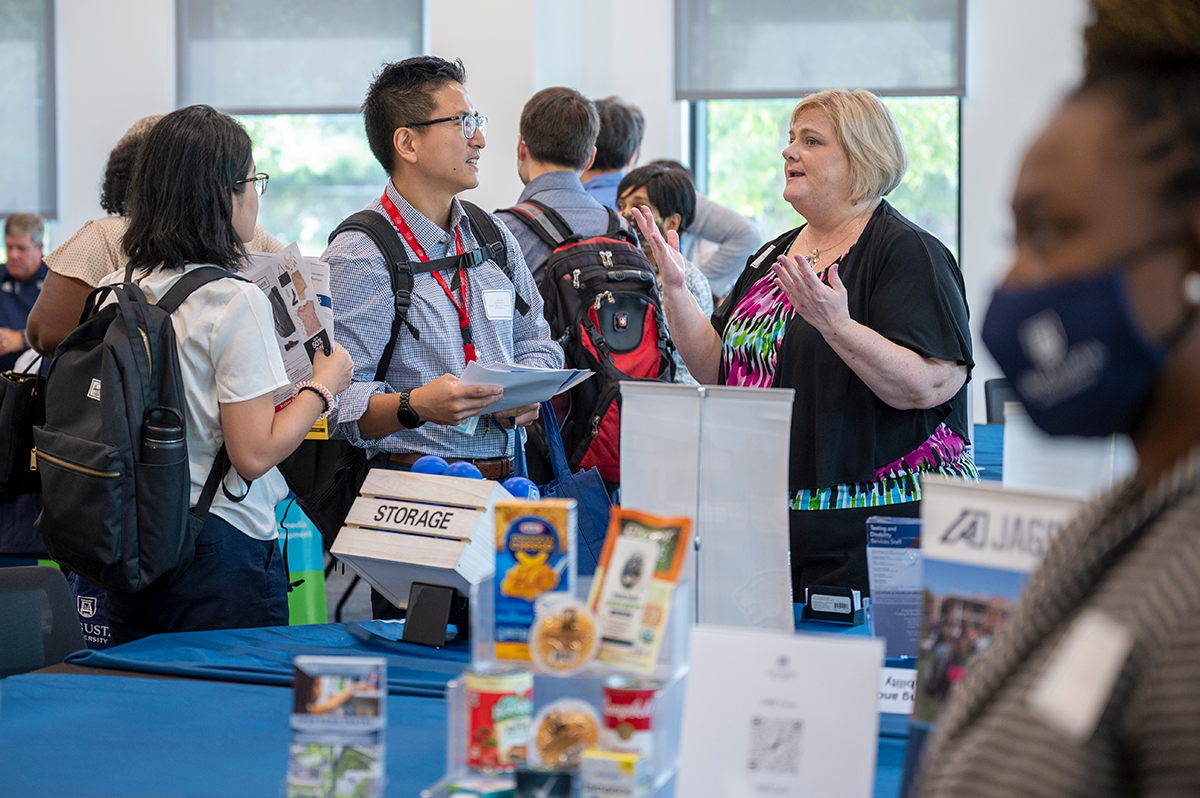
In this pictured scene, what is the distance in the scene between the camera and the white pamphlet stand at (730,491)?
4.47ft

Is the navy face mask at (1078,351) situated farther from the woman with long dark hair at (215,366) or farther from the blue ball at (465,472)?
the woman with long dark hair at (215,366)

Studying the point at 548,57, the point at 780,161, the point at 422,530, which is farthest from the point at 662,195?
the point at 780,161

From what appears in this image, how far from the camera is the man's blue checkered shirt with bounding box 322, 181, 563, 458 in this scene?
210 cm

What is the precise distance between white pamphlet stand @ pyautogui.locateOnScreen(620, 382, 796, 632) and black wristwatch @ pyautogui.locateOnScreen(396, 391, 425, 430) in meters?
0.74

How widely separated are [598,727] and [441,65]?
166 centimetres

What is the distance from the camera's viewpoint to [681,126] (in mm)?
6414

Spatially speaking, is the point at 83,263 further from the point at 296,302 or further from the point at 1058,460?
the point at 1058,460

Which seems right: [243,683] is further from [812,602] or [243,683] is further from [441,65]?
[441,65]

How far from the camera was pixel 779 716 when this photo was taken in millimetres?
905

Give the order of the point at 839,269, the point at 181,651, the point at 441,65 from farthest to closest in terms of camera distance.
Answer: the point at 441,65
the point at 839,269
the point at 181,651

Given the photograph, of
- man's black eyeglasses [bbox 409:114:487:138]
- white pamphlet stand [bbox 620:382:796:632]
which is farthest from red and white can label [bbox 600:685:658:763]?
man's black eyeglasses [bbox 409:114:487:138]

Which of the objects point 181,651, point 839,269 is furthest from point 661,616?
point 839,269

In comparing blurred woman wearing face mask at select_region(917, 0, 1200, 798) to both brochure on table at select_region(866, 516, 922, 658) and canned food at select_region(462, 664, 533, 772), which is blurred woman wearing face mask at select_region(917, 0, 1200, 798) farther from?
brochure on table at select_region(866, 516, 922, 658)

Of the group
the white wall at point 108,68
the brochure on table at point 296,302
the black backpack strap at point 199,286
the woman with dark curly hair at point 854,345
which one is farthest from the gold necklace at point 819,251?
the white wall at point 108,68
